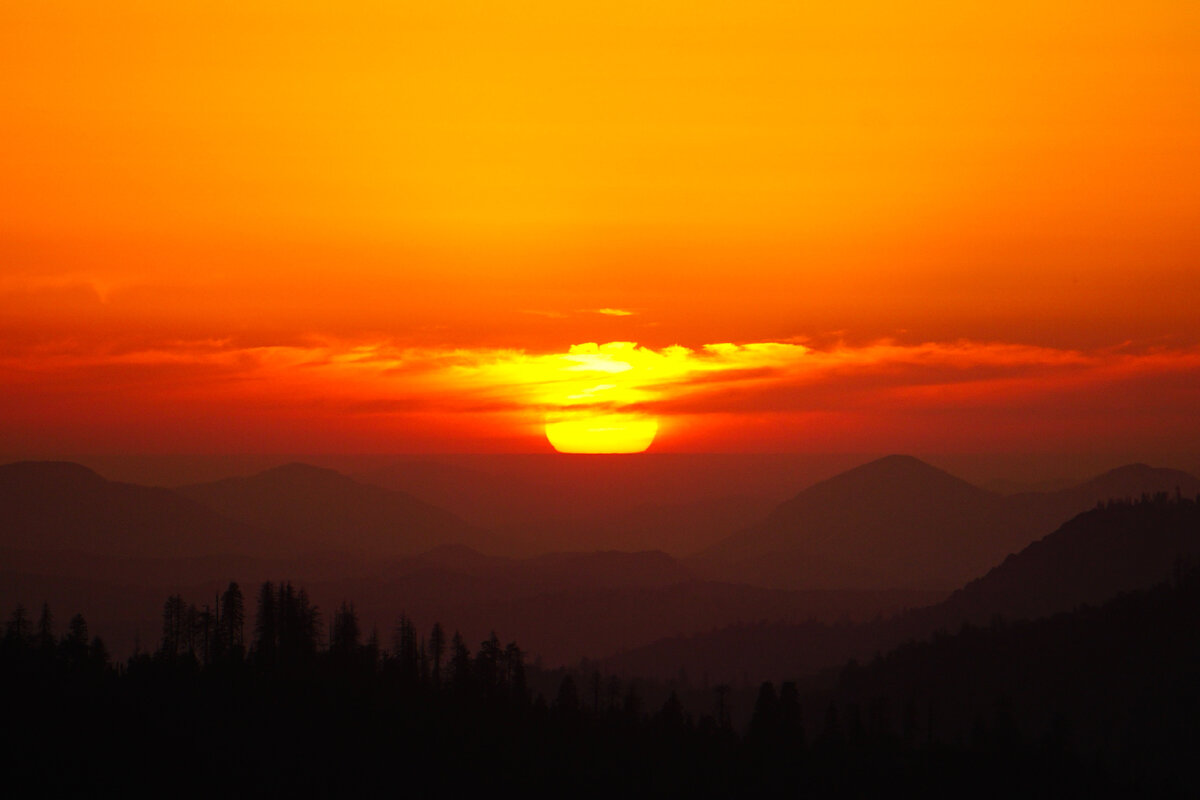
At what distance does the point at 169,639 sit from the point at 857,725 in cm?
8442

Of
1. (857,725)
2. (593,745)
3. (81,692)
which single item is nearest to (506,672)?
(593,745)

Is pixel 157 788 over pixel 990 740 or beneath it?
over

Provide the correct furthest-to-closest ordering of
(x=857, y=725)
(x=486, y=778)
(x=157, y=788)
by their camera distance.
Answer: (x=857, y=725) < (x=486, y=778) < (x=157, y=788)

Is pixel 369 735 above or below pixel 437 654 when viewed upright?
below

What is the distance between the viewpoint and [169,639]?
450 feet

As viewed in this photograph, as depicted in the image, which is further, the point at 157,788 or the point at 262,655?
the point at 262,655

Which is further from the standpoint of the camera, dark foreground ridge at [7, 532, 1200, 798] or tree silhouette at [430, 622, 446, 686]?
tree silhouette at [430, 622, 446, 686]

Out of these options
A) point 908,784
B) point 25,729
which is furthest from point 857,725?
point 25,729

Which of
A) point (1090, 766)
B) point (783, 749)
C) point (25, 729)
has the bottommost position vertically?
point (1090, 766)

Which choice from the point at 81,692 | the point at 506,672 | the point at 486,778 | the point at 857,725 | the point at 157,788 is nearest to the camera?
the point at 157,788

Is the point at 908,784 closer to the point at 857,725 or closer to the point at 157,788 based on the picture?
the point at 857,725

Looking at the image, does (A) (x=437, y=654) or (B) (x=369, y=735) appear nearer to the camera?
(B) (x=369, y=735)

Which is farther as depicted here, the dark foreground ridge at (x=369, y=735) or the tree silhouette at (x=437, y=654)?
the tree silhouette at (x=437, y=654)

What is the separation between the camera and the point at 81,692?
116m
